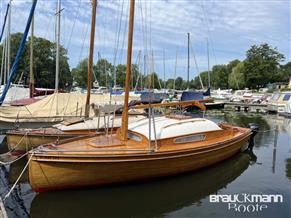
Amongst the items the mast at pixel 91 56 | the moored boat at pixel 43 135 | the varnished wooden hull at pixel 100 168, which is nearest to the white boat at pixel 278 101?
the mast at pixel 91 56

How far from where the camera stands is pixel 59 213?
317 inches

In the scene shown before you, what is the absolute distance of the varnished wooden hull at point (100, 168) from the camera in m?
8.70

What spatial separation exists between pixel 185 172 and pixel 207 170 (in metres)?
1.32

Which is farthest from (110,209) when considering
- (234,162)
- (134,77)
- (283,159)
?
(134,77)

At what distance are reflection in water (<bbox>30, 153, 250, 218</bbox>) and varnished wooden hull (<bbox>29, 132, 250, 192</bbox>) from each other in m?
0.26

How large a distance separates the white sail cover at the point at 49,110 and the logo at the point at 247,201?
8.34 metres

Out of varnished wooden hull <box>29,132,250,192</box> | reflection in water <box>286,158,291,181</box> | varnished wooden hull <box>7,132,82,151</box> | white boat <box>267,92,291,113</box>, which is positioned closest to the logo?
varnished wooden hull <box>29,132,250,192</box>

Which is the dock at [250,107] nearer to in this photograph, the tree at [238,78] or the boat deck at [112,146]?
the boat deck at [112,146]

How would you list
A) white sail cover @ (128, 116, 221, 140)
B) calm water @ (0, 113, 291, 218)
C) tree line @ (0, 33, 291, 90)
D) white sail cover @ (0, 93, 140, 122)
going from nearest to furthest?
calm water @ (0, 113, 291, 218) → white sail cover @ (128, 116, 221, 140) → white sail cover @ (0, 93, 140, 122) → tree line @ (0, 33, 291, 90)

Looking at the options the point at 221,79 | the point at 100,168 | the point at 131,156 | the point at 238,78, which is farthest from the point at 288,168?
the point at 221,79

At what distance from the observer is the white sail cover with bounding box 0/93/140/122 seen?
52.8 ft

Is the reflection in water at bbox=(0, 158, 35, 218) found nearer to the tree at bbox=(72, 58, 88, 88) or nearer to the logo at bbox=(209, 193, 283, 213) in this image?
the logo at bbox=(209, 193, 283, 213)

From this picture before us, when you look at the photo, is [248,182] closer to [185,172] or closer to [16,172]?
[185,172]

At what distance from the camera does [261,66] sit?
7938 cm
